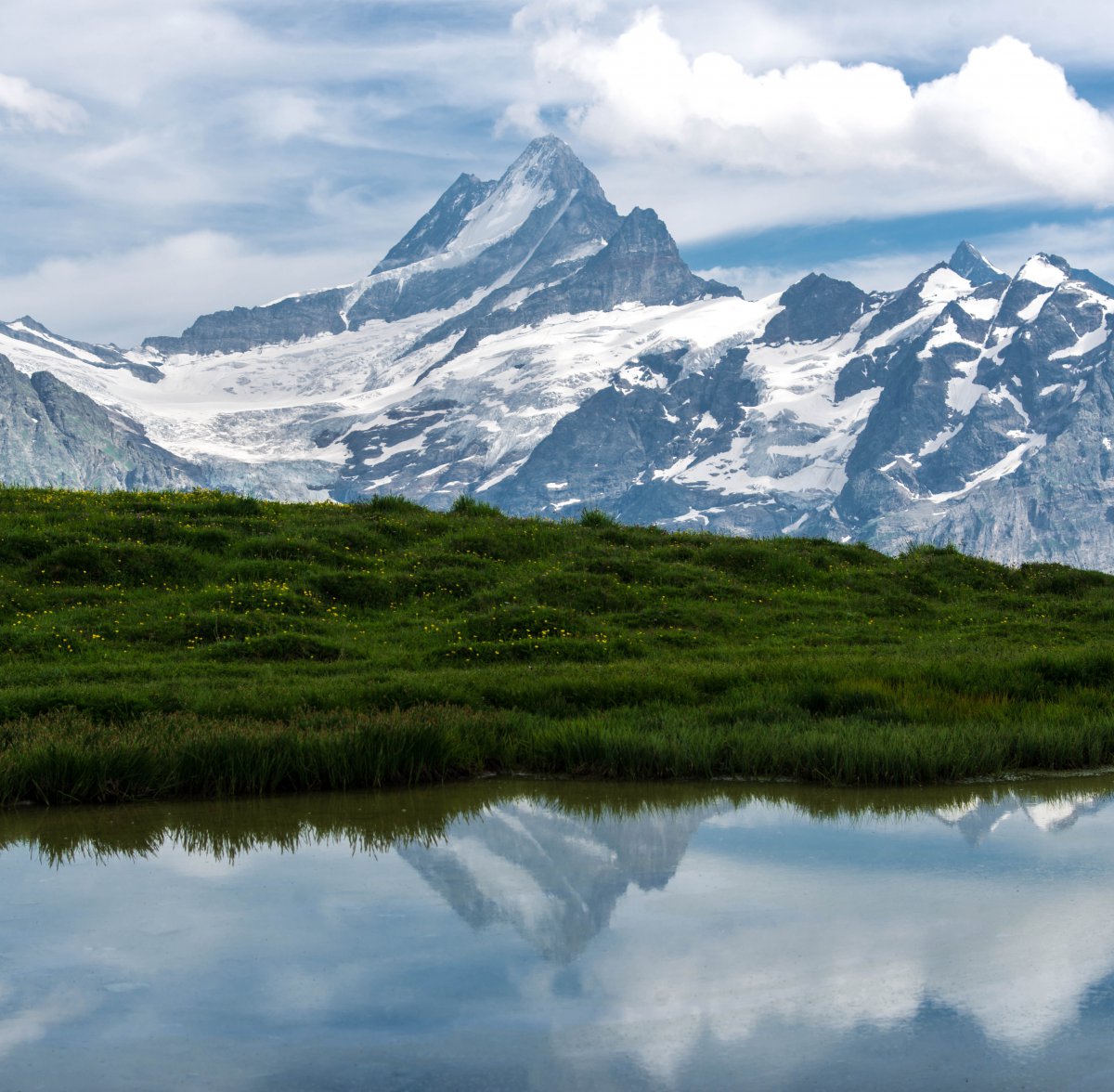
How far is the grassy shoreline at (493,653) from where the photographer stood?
53.6 ft

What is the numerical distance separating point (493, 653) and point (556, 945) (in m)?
12.5

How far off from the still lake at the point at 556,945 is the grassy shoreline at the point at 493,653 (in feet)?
4.02

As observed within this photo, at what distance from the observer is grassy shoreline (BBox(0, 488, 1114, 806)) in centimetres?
1634

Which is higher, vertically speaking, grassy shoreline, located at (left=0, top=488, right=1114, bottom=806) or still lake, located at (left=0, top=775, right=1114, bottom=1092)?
grassy shoreline, located at (left=0, top=488, right=1114, bottom=806)

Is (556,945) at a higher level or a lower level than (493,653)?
lower

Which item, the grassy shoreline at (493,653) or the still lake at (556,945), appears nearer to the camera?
the still lake at (556,945)

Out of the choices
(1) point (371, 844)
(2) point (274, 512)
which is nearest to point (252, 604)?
(2) point (274, 512)

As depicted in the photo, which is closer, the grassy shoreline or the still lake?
the still lake

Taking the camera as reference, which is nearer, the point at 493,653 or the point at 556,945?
the point at 556,945

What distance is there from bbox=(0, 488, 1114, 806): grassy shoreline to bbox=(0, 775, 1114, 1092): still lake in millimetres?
1226

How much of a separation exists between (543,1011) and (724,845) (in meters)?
4.72

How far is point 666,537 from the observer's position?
33.3 meters

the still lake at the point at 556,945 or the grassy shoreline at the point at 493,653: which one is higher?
the grassy shoreline at the point at 493,653

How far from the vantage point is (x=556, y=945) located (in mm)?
10211
